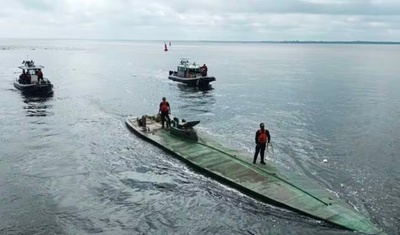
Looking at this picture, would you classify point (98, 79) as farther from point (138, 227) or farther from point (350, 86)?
point (138, 227)

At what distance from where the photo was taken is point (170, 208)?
62.6 ft

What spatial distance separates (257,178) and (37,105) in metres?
33.3

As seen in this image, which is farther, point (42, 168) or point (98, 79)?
point (98, 79)

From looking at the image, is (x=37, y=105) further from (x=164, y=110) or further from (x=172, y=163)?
(x=172, y=163)

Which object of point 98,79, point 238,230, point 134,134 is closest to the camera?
point 238,230

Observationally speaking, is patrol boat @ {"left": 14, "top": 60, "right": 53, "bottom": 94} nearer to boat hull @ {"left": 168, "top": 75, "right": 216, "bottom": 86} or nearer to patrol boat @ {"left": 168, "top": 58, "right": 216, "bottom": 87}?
boat hull @ {"left": 168, "top": 75, "right": 216, "bottom": 86}

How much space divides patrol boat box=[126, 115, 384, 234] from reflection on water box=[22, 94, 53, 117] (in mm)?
16685

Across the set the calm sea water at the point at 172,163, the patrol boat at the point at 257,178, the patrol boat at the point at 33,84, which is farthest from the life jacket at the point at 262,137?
the patrol boat at the point at 33,84

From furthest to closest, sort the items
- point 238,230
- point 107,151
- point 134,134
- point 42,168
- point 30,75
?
point 30,75 < point 134,134 < point 107,151 < point 42,168 < point 238,230

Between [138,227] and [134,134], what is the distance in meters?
14.7

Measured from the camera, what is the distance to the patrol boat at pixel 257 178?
1727 cm

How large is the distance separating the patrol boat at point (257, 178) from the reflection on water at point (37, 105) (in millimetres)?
16685

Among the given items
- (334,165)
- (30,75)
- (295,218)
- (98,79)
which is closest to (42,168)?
(295,218)

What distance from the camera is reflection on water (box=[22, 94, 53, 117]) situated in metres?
41.3
